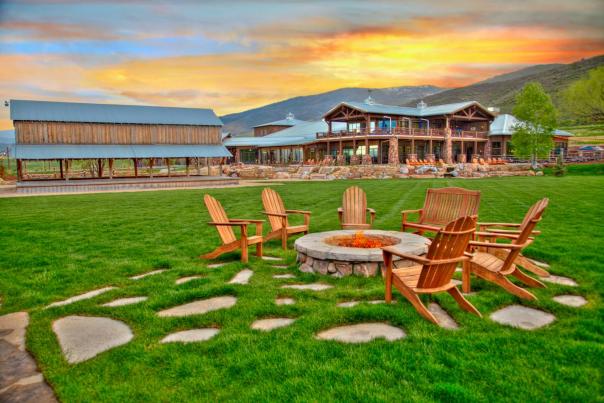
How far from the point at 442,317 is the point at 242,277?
2.56m

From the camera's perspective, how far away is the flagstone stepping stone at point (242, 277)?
17.5 feet

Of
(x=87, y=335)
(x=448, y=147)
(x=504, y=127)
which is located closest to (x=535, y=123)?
(x=448, y=147)

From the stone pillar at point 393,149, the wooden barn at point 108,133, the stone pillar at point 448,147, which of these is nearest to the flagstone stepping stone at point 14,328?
the wooden barn at point 108,133

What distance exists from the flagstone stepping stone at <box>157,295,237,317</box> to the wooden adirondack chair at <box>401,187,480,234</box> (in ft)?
11.8

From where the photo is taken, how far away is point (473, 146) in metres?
46.4

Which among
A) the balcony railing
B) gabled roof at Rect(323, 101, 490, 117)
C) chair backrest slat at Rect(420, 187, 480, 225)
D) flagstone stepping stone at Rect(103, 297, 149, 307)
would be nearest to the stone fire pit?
chair backrest slat at Rect(420, 187, 480, 225)

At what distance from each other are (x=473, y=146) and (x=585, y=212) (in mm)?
37917

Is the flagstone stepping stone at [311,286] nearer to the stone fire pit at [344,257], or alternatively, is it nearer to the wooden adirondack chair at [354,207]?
the stone fire pit at [344,257]

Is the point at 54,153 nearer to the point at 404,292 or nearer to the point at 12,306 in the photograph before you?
the point at 12,306

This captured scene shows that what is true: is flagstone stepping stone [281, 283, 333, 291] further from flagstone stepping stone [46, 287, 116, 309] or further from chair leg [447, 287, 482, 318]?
flagstone stepping stone [46, 287, 116, 309]

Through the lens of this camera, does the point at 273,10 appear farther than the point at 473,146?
No

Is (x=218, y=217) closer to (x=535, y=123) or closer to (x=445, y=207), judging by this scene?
(x=445, y=207)

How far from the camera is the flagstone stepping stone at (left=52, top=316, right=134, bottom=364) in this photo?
3486 mm

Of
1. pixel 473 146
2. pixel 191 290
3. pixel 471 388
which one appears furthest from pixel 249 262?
pixel 473 146
